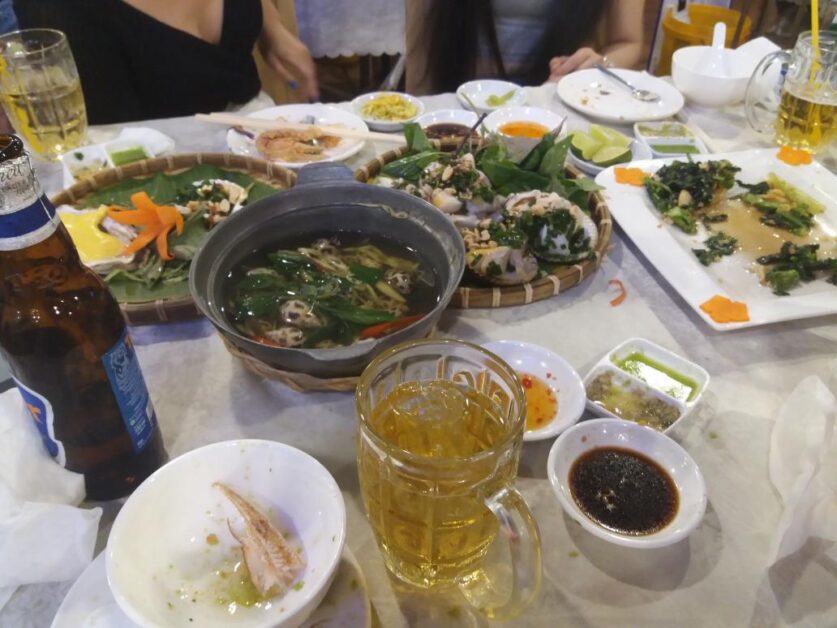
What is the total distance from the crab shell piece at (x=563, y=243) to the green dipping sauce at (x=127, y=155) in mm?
1229

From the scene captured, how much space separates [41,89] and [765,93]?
230 centimetres

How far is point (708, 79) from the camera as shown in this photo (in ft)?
7.16

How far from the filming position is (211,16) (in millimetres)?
2547

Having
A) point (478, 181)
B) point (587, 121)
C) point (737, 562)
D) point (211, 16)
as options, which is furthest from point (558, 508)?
point (211, 16)

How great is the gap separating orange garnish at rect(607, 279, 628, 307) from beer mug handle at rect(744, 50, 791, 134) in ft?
3.44

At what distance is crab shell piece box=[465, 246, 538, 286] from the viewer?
Answer: 141cm

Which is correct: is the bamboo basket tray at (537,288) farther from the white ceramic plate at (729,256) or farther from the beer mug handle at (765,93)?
the beer mug handle at (765,93)

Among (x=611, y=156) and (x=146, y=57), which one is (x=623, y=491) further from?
(x=146, y=57)

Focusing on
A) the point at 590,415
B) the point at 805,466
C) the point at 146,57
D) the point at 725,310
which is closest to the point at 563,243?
the point at 725,310

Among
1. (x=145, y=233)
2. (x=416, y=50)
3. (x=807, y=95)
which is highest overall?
(x=807, y=95)

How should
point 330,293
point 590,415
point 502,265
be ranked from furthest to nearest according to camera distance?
point 502,265
point 330,293
point 590,415

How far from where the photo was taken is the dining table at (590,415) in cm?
89

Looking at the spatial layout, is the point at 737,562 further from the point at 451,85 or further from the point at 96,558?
the point at 451,85

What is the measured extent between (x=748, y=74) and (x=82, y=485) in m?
2.44
